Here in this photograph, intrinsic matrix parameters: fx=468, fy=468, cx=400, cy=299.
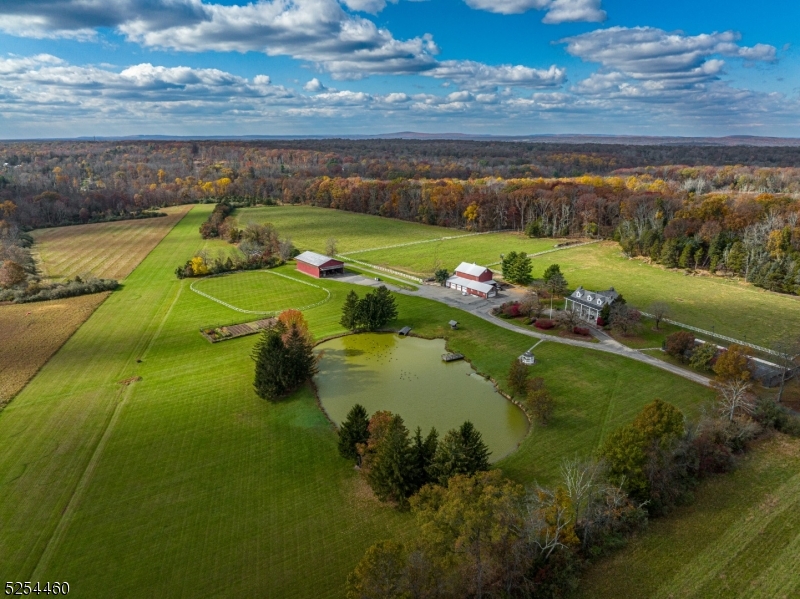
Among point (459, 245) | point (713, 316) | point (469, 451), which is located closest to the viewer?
point (469, 451)

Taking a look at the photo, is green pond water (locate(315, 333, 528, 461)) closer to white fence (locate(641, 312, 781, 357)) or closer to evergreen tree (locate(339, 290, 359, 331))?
evergreen tree (locate(339, 290, 359, 331))

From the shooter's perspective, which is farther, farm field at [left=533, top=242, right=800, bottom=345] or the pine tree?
farm field at [left=533, top=242, right=800, bottom=345]

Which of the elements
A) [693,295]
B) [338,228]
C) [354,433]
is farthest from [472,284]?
[338,228]

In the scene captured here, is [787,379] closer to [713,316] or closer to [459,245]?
[713,316]

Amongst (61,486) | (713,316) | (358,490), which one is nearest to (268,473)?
(358,490)

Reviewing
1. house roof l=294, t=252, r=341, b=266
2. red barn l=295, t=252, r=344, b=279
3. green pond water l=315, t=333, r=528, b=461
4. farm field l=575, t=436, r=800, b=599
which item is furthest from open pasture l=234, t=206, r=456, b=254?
farm field l=575, t=436, r=800, b=599

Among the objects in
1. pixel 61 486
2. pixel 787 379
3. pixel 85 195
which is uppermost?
pixel 85 195
